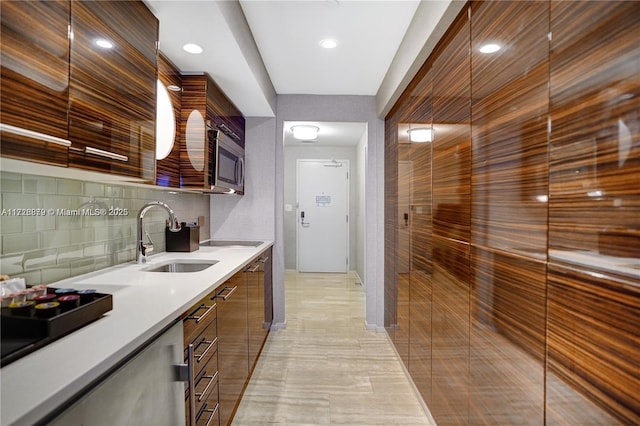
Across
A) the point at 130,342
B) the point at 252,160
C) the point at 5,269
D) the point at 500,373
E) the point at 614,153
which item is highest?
the point at 252,160

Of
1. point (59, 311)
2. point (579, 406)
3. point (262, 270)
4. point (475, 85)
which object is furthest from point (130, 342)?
point (262, 270)

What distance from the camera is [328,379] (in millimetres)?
2504

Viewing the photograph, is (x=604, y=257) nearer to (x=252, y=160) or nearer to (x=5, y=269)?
(x=5, y=269)

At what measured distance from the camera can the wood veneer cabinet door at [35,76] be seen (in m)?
0.84

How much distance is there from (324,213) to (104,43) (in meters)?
5.11

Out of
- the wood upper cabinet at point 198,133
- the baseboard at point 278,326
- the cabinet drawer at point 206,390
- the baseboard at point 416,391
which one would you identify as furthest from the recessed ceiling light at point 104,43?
the baseboard at point 278,326

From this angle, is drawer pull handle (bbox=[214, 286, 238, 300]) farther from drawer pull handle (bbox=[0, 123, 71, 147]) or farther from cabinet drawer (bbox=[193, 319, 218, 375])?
drawer pull handle (bbox=[0, 123, 71, 147])

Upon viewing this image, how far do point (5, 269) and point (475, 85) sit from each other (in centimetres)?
193

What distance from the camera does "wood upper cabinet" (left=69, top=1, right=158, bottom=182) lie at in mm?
1108

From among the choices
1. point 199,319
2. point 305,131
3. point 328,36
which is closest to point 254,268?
point 199,319

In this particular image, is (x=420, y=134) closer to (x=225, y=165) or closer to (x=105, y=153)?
(x=225, y=165)

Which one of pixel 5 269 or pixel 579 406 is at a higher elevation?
pixel 5 269

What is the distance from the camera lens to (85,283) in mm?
1452

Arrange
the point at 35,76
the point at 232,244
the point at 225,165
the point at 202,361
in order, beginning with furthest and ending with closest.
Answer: the point at 232,244 < the point at 225,165 < the point at 202,361 < the point at 35,76
